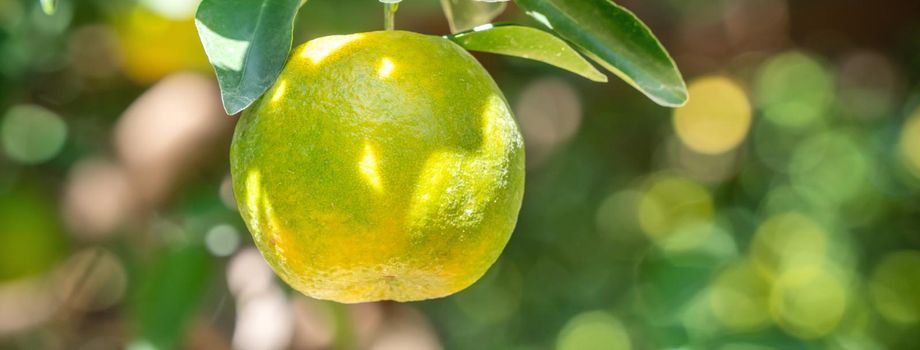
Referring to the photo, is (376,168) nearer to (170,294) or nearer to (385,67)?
(385,67)

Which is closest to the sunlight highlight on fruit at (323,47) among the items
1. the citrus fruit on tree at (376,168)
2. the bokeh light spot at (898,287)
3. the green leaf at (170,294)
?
the citrus fruit on tree at (376,168)

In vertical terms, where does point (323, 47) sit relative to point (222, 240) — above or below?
above

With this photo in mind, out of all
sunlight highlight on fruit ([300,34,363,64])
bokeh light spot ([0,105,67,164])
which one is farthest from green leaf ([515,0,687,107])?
bokeh light spot ([0,105,67,164])

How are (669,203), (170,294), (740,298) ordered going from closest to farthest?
(170,294)
(740,298)
(669,203)

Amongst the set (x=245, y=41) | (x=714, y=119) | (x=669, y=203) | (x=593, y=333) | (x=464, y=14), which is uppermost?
(x=245, y=41)

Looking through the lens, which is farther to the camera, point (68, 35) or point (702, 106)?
point (702, 106)

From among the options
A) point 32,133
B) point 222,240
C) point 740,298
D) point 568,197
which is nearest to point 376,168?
point 222,240

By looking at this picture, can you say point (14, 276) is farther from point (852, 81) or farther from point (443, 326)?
point (852, 81)

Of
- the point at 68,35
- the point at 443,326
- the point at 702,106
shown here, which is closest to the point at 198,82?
the point at 68,35
